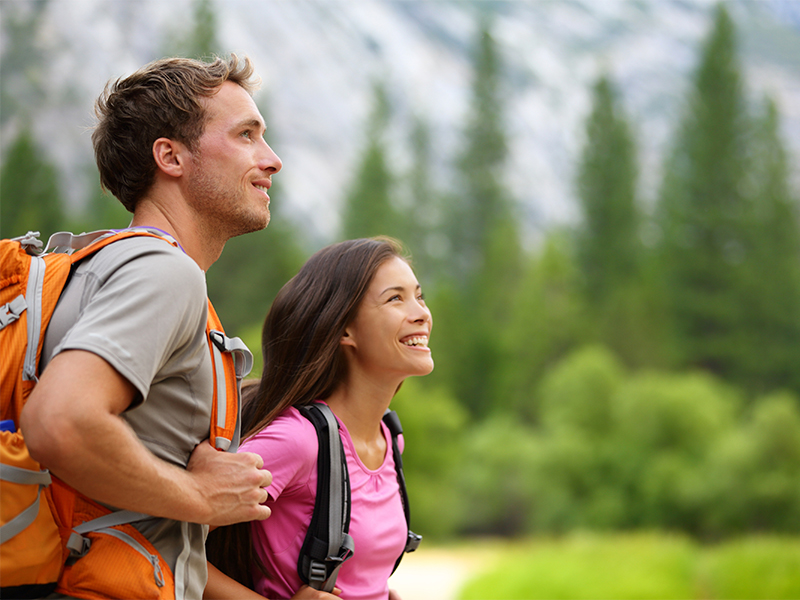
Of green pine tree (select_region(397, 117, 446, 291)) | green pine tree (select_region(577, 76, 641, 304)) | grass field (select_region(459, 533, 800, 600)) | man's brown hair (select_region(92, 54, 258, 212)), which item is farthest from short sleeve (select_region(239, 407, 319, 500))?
green pine tree (select_region(397, 117, 446, 291))

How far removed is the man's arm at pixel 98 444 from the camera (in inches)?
42.8

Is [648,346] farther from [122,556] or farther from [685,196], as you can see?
[122,556]

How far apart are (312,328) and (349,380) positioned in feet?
0.61

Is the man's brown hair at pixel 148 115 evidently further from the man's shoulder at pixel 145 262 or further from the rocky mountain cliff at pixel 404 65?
the rocky mountain cliff at pixel 404 65

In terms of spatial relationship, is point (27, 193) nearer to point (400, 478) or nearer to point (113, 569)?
point (400, 478)

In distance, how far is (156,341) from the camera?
3.85 feet

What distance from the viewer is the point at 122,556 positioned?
1.26m

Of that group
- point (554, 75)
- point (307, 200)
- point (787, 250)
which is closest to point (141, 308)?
point (787, 250)

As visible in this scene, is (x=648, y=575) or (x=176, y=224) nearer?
(x=176, y=224)

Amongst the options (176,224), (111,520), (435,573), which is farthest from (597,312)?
(111,520)

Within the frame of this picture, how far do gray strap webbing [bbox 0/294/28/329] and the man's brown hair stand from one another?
0.39 meters

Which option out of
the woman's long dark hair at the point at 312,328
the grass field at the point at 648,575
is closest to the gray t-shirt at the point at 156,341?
the woman's long dark hair at the point at 312,328

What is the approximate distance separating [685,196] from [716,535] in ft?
31.5

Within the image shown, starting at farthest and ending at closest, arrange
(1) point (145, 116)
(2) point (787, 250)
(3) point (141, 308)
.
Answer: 1. (2) point (787, 250)
2. (1) point (145, 116)
3. (3) point (141, 308)
